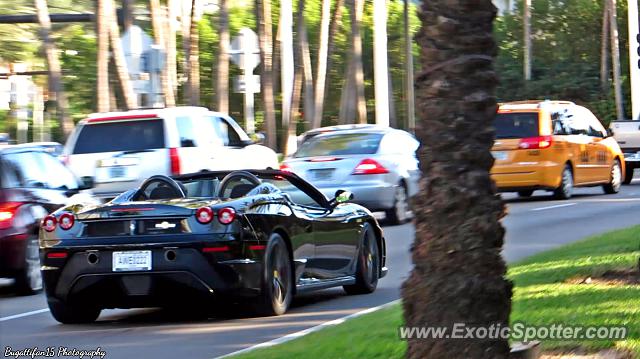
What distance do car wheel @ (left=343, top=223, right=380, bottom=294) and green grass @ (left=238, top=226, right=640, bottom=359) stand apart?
168cm

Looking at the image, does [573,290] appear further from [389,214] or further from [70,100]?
[70,100]

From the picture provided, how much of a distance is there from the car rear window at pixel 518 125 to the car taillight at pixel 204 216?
1398 centimetres

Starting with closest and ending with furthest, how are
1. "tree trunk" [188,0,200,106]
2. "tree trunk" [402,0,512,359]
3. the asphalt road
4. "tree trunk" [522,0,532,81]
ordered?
"tree trunk" [402,0,512,359] < the asphalt road < "tree trunk" [188,0,200,106] < "tree trunk" [522,0,532,81]

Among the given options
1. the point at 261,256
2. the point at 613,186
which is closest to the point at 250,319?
the point at 261,256

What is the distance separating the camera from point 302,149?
21234 millimetres

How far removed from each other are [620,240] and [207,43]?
161 feet

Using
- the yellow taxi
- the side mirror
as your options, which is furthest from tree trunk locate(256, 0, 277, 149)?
the side mirror

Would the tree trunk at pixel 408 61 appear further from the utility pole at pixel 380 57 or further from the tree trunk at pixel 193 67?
the tree trunk at pixel 193 67

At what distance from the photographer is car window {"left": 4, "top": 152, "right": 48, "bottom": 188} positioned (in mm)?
13625

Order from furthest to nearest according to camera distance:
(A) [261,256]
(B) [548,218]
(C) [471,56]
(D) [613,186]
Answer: (D) [613,186], (B) [548,218], (A) [261,256], (C) [471,56]

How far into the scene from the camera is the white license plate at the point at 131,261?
406 inches

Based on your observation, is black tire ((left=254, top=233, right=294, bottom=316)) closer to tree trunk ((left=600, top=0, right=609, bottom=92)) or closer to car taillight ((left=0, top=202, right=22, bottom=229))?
car taillight ((left=0, top=202, right=22, bottom=229))


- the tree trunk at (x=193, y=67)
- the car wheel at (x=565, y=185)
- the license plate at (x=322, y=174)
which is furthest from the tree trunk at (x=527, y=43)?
the license plate at (x=322, y=174)

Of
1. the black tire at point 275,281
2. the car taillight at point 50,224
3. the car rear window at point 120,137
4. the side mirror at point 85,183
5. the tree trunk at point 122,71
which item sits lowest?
the black tire at point 275,281
